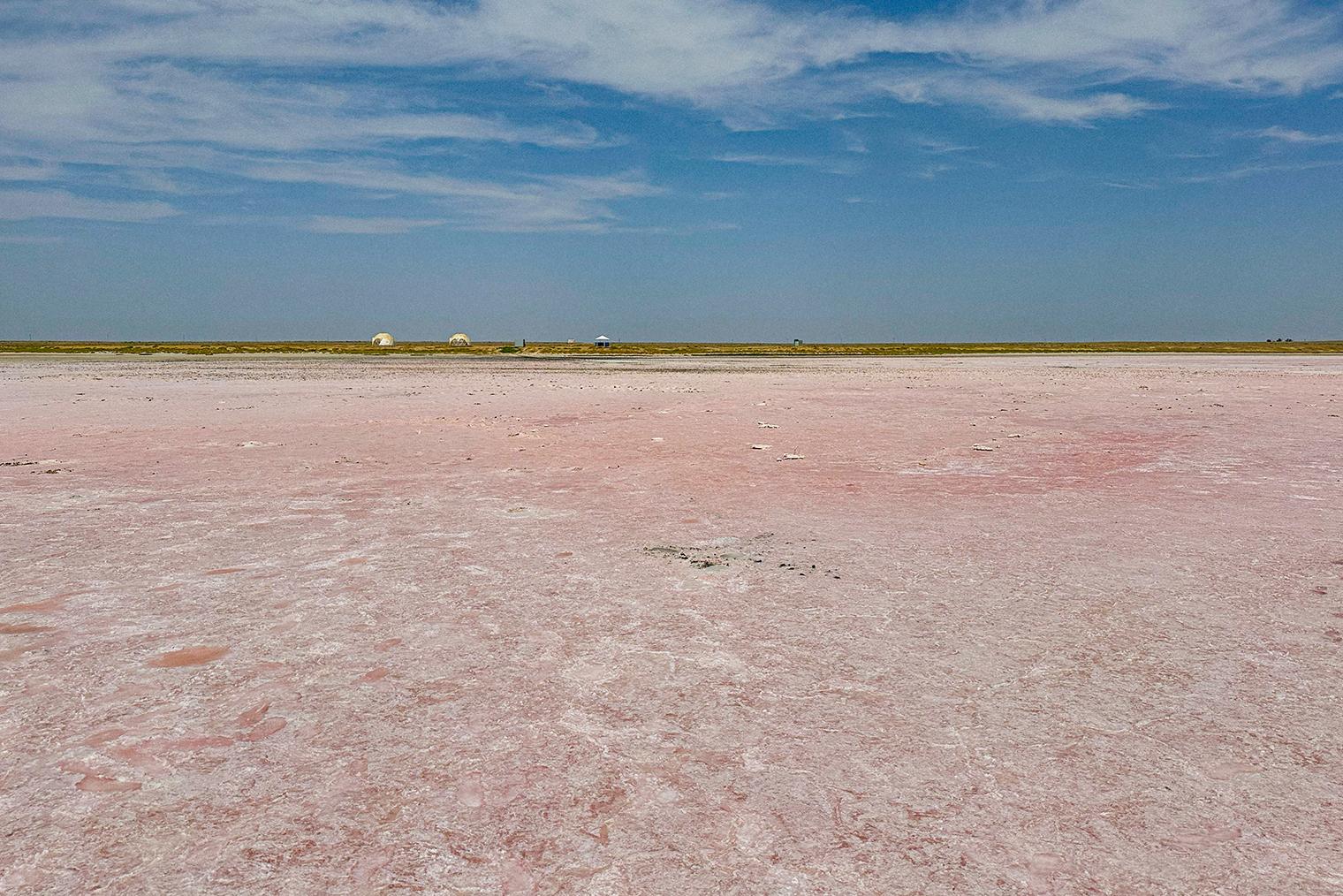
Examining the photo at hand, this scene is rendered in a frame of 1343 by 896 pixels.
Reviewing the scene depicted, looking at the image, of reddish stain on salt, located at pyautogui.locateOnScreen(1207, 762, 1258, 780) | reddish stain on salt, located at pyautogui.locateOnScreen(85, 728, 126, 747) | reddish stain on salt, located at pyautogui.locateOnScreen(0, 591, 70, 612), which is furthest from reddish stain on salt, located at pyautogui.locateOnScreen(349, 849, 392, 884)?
reddish stain on salt, located at pyautogui.locateOnScreen(0, 591, 70, 612)

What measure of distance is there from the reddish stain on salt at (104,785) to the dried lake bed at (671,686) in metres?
0.02

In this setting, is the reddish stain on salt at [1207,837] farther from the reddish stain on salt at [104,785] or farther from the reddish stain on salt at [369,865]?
the reddish stain on salt at [104,785]

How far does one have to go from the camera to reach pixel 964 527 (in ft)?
20.3

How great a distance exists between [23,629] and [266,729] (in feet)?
6.01

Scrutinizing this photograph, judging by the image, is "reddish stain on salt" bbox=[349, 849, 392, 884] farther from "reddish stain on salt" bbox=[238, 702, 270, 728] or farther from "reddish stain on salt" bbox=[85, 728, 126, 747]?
"reddish stain on salt" bbox=[85, 728, 126, 747]

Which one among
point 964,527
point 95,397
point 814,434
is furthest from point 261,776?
point 95,397

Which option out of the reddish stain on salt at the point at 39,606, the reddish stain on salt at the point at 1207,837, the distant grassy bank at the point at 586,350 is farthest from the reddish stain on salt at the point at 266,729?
the distant grassy bank at the point at 586,350

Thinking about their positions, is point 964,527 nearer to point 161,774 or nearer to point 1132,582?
point 1132,582

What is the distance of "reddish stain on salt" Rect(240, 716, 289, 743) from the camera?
2.91m

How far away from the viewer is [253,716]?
3.07 m

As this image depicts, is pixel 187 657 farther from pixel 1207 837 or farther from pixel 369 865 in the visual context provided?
pixel 1207 837

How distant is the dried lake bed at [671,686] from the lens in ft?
7.44

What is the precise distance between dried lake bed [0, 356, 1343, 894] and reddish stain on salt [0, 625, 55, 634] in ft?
0.08

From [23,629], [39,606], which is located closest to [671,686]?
[23,629]
